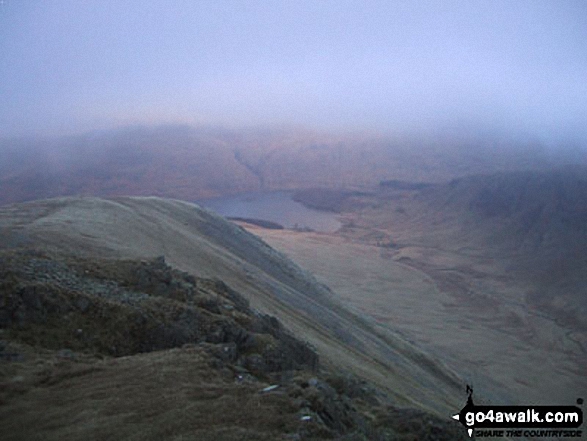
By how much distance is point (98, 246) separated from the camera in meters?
27.2

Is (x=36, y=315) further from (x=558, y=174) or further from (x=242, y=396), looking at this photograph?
(x=558, y=174)

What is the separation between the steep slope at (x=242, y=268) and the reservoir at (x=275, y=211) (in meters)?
99.8

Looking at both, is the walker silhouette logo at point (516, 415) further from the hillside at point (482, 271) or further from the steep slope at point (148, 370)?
the hillside at point (482, 271)

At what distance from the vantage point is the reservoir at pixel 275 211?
154 m

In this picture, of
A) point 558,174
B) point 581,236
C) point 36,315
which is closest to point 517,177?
point 558,174

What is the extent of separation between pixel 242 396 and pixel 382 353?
24.5 metres

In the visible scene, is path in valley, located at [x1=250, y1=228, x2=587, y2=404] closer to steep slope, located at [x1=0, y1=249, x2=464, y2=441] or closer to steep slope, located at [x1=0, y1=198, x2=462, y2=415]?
steep slope, located at [x1=0, y1=198, x2=462, y2=415]

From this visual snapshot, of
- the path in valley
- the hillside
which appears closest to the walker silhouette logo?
the path in valley

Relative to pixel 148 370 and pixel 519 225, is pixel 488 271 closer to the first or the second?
pixel 519 225

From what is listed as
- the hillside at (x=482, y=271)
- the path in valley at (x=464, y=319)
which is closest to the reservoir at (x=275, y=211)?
the hillside at (x=482, y=271)

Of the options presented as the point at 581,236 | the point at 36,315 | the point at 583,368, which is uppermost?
the point at 36,315

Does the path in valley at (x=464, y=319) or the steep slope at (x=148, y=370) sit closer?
the steep slope at (x=148, y=370)

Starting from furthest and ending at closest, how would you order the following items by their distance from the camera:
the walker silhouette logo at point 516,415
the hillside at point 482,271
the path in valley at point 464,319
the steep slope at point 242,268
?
the hillside at point 482,271, the path in valley at point 464,319, the steep slope at point 242,268, the walker silhouette logo at point 516,415

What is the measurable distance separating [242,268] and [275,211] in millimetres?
134352
